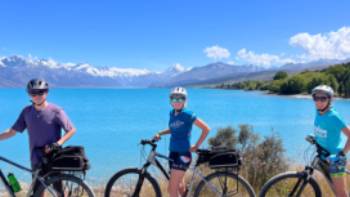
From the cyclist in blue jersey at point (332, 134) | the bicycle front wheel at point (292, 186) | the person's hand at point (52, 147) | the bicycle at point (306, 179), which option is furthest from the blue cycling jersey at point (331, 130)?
the person's hand at point (52, 147)

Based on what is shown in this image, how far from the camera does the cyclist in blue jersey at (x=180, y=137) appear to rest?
534 centimetres

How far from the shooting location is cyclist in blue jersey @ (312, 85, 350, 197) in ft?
15.9

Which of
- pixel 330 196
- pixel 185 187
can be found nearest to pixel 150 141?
pixel 185 187

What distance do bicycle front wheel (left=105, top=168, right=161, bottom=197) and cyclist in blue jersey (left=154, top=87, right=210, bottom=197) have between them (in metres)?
0.32

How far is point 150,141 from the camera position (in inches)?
215

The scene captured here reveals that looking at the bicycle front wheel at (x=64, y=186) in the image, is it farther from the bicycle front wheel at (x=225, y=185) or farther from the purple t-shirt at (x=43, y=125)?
the bicycle front wheel at (x=225, y=185)

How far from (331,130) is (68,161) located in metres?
3.29

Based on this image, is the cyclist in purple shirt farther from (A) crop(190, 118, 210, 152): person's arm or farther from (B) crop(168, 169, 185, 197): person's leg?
(A) crop(190, 118, 210, 152): person's arm

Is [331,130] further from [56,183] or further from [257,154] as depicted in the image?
[257,154]

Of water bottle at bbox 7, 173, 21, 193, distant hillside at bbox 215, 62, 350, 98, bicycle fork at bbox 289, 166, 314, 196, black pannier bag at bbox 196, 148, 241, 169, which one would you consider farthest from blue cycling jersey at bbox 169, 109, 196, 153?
distant hillside at bbox 215, 62, 350, 98

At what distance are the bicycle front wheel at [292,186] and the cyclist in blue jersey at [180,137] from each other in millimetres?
1084

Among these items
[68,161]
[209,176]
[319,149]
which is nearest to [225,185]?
→ [209,176]

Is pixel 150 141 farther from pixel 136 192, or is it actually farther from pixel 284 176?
pixel 284 176

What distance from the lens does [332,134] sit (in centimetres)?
489
